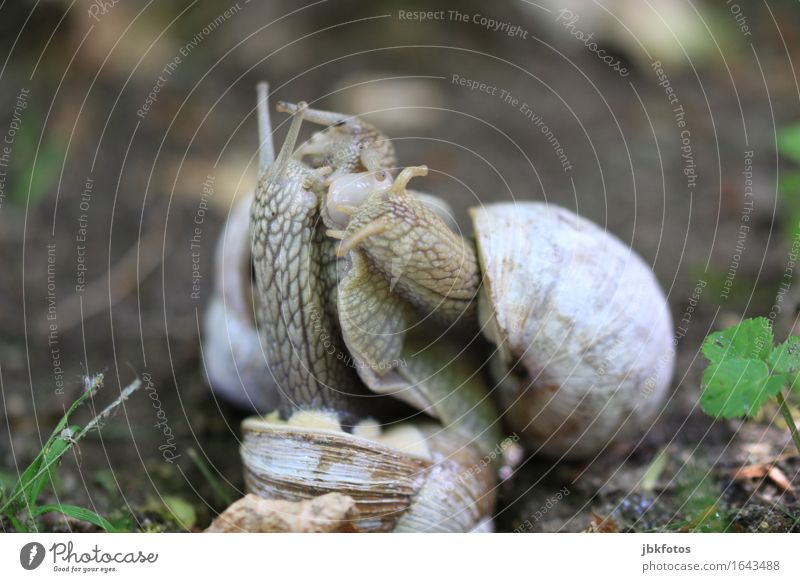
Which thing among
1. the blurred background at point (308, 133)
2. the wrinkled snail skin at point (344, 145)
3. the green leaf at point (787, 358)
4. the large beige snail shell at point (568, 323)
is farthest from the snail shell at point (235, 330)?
the green leaf at point (787, 358)

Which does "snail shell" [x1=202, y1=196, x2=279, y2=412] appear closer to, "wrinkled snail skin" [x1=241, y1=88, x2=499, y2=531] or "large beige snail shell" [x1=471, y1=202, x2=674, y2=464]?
"wrinkled snail skin" [x1=241, y1=88, x2=499, y2=531]

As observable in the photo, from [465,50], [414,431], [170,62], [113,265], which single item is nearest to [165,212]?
[113,265]

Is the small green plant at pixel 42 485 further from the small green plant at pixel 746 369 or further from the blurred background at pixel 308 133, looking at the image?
the small green plant at pixel 746 369

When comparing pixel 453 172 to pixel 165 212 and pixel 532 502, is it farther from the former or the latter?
pixel 532 502

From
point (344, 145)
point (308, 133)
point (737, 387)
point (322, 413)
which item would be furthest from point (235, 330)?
point (737, 387)

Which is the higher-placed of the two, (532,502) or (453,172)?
(453,172)
